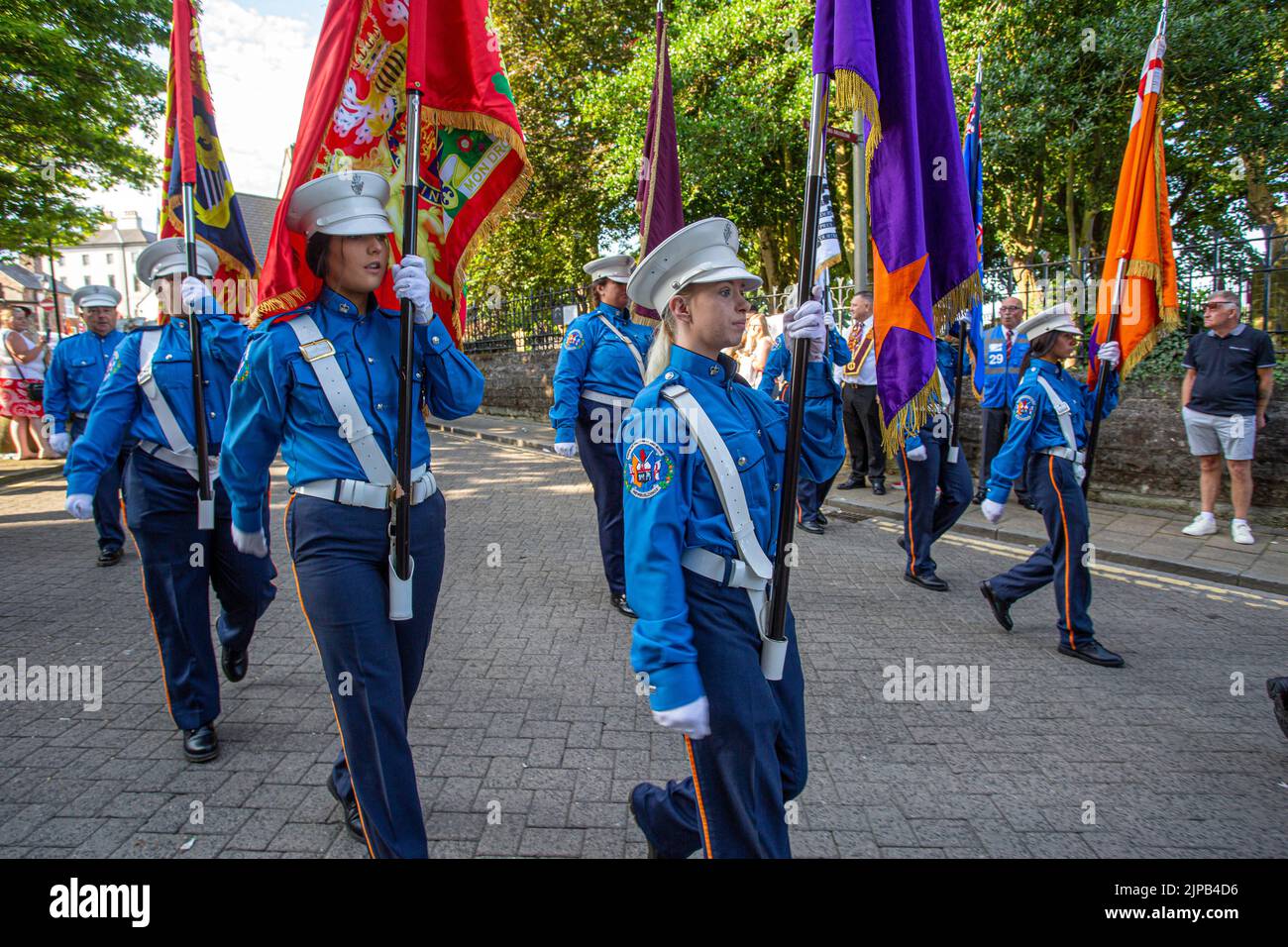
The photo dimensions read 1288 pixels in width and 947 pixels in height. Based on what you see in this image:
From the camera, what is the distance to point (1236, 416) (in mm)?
7711

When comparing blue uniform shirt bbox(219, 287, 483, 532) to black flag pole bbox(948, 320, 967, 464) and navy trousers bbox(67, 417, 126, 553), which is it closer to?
black flag pole bbox(948, 320, 967, 464)

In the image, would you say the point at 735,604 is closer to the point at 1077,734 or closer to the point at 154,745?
the point at 1077,734

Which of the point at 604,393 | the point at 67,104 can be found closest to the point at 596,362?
the point at 604,393

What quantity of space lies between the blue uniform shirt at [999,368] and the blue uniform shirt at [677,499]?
665 centimetres

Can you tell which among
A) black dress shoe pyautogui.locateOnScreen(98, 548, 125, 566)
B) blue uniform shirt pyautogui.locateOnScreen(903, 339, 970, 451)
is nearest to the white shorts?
blue uniform shirt pyautogui.locateOnScreen(903, 339, 970, 451)

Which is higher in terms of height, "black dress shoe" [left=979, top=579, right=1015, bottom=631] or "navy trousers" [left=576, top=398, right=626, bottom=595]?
"navy trousers" [left=576, top=398, right=626, bottom=595]

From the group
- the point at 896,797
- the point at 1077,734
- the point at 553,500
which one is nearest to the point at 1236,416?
the point at 1077,734

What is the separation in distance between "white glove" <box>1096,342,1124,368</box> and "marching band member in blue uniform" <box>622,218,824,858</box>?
3.99 m

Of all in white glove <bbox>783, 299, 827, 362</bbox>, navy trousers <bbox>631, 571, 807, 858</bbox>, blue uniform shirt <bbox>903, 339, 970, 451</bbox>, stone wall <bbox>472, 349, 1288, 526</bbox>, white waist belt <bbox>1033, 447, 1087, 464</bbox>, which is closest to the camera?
navy trousers <bbox>631, 571, 807, 858</bbox>

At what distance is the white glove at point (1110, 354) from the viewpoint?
5.59m

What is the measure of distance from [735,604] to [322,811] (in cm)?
207

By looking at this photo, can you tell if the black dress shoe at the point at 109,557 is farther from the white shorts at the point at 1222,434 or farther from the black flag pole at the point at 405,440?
the white shorts at the point at 1222,434

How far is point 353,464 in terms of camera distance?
2.76m

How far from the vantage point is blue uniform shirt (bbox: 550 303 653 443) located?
589 cm
